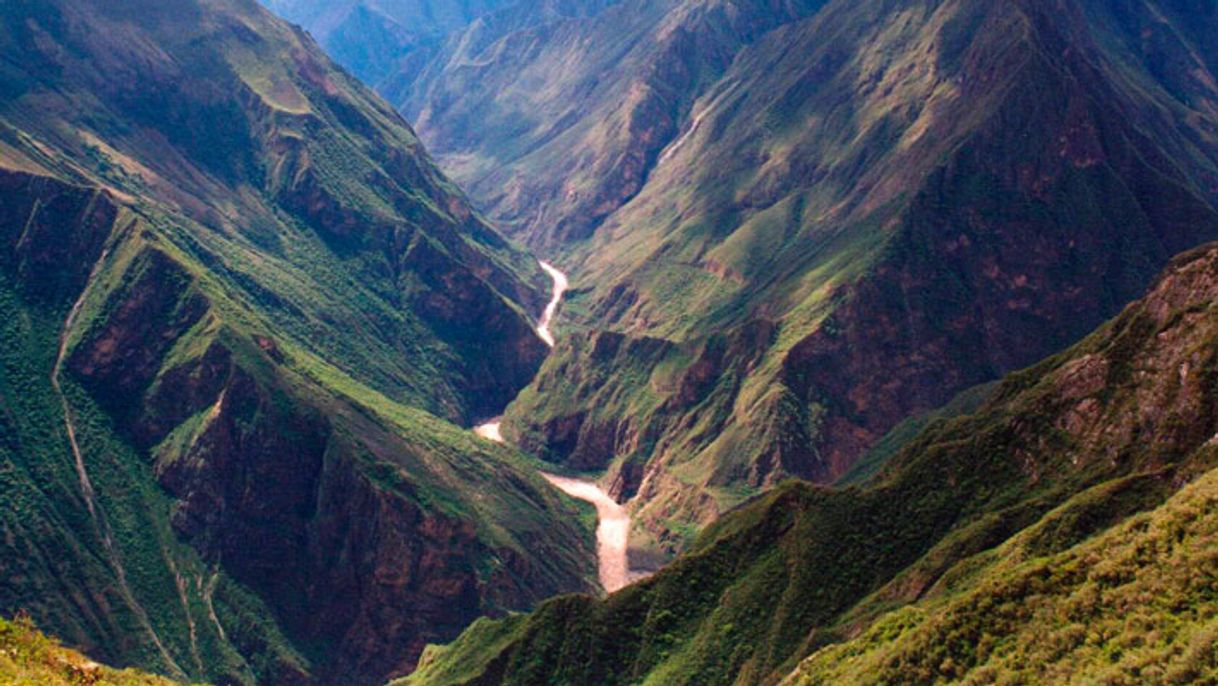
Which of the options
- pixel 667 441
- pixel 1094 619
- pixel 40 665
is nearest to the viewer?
pixel 1094 619

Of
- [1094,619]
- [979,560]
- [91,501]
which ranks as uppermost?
[1094,619]

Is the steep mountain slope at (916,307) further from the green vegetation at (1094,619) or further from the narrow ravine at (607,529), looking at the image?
the green vegetation at (1094,619)

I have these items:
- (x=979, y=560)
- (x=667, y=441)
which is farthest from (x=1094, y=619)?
(x=667, y=441)

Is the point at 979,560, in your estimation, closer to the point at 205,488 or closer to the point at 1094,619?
the point at 1094,619

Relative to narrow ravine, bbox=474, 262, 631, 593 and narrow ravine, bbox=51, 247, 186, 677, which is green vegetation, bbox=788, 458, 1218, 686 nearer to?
narrow ravine, bbox=51, 247, 186, 677

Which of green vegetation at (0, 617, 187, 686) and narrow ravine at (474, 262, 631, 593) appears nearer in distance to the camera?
green vegetation at (0, 617, 187, 686)

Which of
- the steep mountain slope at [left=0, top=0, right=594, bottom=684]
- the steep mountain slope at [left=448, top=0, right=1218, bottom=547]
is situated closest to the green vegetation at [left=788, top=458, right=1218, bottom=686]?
the steep mountain slope at [left=0, top=0, right=594, bottom=684]
